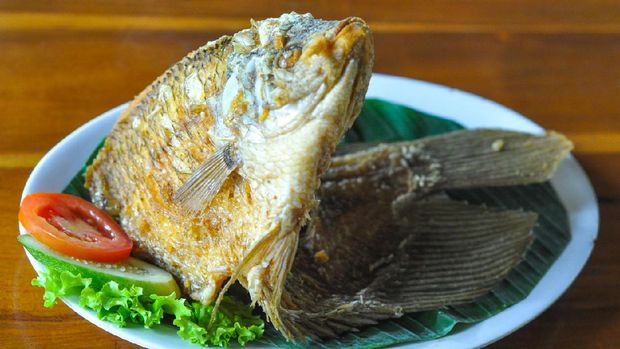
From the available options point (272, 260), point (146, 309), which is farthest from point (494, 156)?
point (146, 309)

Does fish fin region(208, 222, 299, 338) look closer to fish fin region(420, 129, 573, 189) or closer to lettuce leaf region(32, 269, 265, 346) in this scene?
lettuce leaf region(32, 269, 265, 346)

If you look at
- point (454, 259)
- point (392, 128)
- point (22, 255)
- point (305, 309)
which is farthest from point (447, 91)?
point (22, 255)

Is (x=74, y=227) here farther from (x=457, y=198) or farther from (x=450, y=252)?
(x=457, y=198)

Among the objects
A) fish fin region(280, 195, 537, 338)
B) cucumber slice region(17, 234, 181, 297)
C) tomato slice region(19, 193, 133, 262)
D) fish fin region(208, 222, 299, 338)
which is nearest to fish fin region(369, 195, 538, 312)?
fish fin region(280, 195, 537, 338)

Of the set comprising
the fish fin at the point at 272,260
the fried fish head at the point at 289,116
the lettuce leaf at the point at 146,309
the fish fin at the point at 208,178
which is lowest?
the lettuce leaf at the point at 146,309

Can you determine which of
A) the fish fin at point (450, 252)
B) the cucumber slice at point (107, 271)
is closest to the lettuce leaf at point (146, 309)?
the cucumber slice at point (107, 271)

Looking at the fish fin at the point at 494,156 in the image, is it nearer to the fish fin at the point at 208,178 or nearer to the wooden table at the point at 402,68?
the wooden table at the point at 402,68

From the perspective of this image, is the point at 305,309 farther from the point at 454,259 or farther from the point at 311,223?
the point at 454,259
